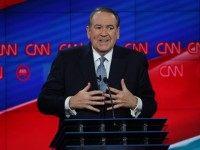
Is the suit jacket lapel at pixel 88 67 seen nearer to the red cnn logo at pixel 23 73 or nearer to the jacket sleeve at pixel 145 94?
the jacket sleeve at pixel 145 94

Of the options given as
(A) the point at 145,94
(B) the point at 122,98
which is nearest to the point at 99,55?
(A) the point at 145,94

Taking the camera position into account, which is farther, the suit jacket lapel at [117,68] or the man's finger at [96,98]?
the suit jacket lapel at [117,68]

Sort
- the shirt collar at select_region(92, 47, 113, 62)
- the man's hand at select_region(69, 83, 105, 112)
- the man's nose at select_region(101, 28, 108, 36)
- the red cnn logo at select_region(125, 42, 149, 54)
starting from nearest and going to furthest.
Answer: the man's hand at select_region(69, 83, 105, 112)
the man's nose at select_region(101, 28, 108, 36)
the shirt collar at select_region(92, 47, 113, 62)
the red cnn logo at select_region(125, 42, 149, 54)

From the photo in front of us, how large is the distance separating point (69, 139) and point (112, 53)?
0.78 meters

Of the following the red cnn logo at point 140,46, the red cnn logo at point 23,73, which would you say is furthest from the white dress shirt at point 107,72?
the red cnn logo at point 23,73

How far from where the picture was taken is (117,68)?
3090 millimetres

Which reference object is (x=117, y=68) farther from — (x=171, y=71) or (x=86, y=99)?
(x=171, y=71)

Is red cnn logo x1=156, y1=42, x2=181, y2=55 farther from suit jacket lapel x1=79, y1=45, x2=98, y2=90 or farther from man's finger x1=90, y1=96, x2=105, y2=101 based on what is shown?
man's finger x1=90, y1=96, x2=105, y2=101

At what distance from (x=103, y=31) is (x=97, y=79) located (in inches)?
9.8

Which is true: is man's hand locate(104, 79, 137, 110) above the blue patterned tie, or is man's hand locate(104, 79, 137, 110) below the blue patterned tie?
below

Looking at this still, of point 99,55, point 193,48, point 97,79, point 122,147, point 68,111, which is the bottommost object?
point 122,147

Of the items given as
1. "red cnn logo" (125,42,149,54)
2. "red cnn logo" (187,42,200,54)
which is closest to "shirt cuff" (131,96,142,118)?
"red cnn logo" (125,42,149,54)

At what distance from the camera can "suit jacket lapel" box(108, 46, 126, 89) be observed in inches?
119

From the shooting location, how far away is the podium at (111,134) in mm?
2508
